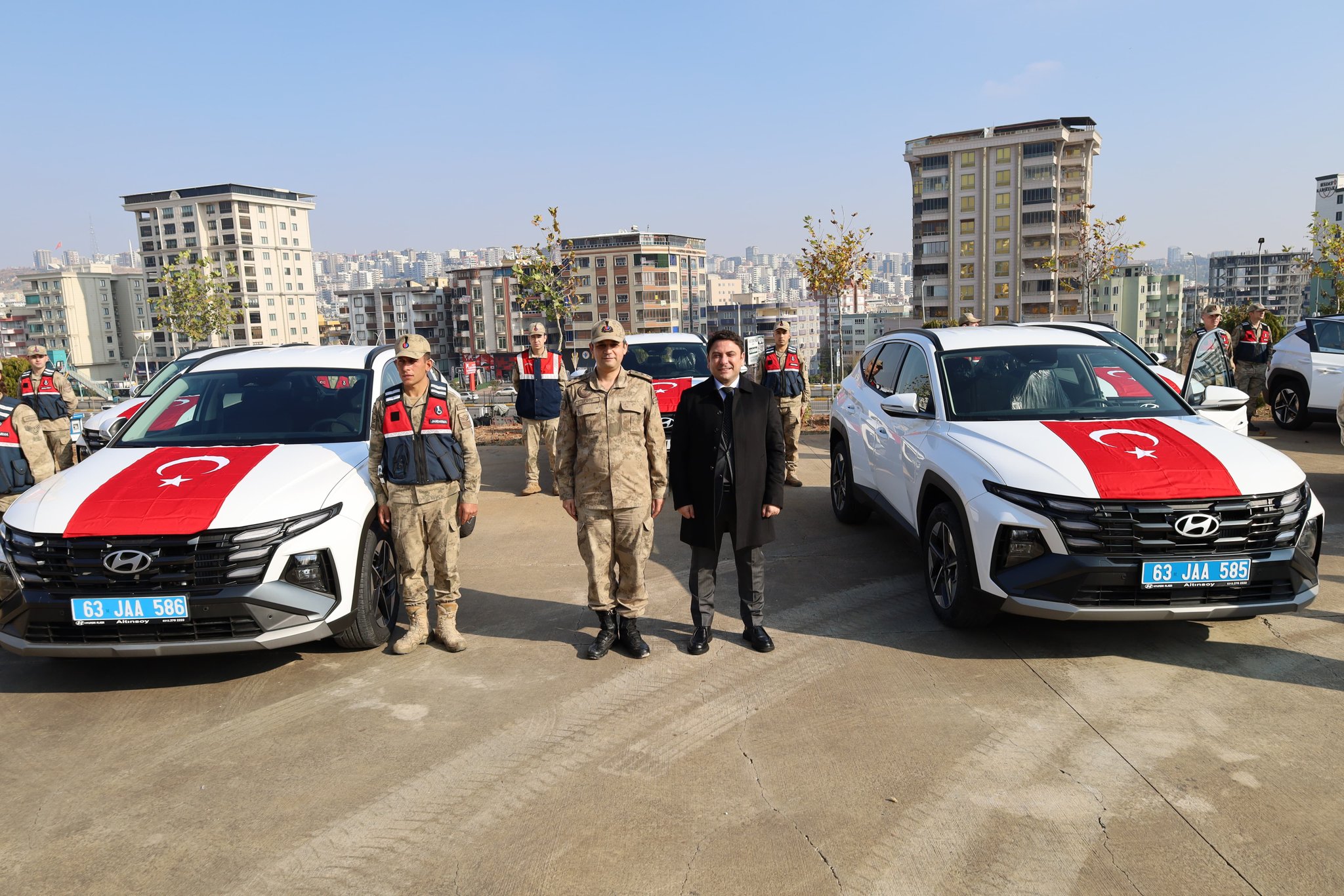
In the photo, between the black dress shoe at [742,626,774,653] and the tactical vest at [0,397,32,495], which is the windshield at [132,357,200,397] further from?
the black dress shoe at [742,626,774,653]

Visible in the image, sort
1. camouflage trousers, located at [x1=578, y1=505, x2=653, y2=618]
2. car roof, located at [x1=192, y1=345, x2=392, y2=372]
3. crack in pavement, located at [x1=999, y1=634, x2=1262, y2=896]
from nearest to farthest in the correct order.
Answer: crack in pavement, located at [x1=999, y1=634, x2=1262, y2=896]
camouflage trousers, located at [x1=578, y1=505, x2=653, y2=618]
car roof, located at [x1=192, y1=345, x2=392, y2=372]

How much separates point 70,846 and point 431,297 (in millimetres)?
137096

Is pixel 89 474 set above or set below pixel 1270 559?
above

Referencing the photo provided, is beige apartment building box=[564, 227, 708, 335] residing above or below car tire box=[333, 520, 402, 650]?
above

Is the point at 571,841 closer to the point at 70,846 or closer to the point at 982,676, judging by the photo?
the point at 70,846

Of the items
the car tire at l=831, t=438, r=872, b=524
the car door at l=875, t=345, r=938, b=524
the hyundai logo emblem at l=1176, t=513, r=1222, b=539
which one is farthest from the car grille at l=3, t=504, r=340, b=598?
the car tire at l=831, t=438, r=872, b=524

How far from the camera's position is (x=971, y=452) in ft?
17.0

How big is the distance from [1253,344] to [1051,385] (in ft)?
28.4

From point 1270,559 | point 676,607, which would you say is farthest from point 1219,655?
point 676,607

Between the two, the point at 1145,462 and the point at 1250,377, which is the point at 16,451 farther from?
the point at 1250,377

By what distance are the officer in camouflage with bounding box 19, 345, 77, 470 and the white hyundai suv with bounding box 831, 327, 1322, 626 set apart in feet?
31.3

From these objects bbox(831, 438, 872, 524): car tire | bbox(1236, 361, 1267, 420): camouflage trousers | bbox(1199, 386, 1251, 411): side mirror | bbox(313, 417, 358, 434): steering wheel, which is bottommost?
bbox(831, 438, 872, 524): car tire

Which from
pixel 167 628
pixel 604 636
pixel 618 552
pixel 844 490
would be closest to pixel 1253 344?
pixel 844 490

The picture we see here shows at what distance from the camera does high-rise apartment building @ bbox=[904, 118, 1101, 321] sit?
8456cm
